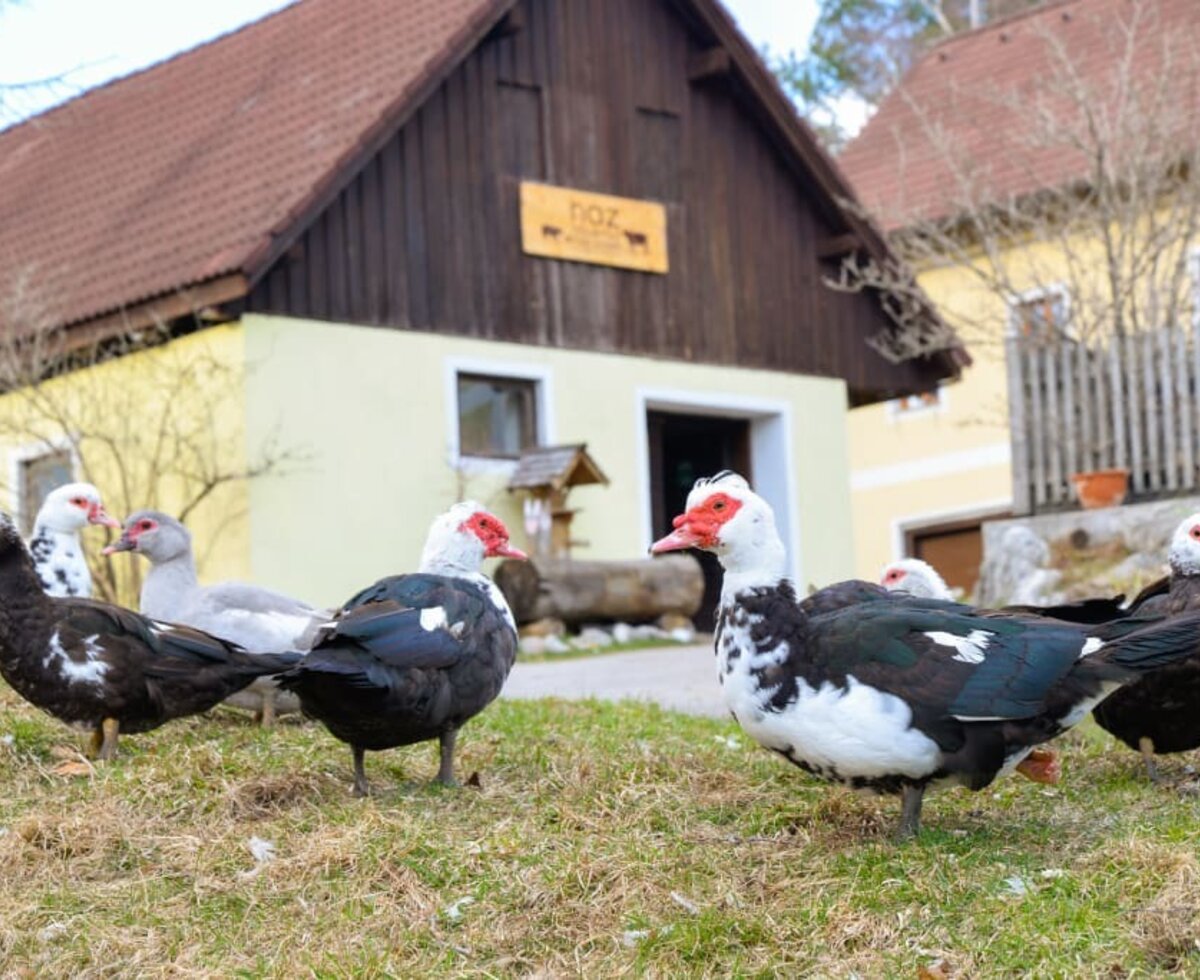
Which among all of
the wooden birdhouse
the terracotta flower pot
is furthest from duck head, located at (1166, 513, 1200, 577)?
the wooden birdhouse

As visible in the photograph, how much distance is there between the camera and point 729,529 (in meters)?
6.77

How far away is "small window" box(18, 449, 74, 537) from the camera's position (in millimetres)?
19016

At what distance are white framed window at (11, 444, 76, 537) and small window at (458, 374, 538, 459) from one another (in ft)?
12.3

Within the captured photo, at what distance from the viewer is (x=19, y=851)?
661 cm

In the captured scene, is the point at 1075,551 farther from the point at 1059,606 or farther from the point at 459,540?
the point at 1059,606

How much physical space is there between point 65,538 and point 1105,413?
9.99 meters

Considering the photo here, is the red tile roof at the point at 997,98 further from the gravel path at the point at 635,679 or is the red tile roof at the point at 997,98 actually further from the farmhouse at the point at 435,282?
the gravel path at the point at 635,679

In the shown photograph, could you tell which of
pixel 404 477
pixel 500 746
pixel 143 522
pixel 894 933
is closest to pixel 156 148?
pixel 404 477

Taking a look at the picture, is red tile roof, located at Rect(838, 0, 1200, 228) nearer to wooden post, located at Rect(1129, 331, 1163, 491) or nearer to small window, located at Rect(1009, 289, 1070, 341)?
small window, located at Rect(1009, 289, 1070, 341)

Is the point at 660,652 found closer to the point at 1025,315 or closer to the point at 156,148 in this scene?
the point at 1025,315

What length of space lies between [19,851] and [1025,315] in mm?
14676

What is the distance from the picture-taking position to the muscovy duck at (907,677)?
6.31m

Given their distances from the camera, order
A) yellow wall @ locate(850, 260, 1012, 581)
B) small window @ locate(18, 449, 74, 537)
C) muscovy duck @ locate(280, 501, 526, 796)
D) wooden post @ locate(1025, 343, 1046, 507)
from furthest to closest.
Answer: yellow wall @ locate(850, 260, 1012, 581), small window @ locate(18, 449, 74, 537), wooden post @ locate(1025, 343, 1046, 507), muscovy duck @ locate(280, 501, 526, 796)

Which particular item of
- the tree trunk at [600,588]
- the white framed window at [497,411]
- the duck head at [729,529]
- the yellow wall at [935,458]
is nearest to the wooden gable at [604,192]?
the white framed window at [497,411]
